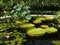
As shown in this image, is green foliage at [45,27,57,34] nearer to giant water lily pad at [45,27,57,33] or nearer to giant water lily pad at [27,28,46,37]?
giant water lily pad at [45,27,57,33]

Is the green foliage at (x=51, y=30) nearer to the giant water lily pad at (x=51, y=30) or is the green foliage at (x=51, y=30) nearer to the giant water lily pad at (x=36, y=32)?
the giant water lily pad at (x=51, y=30)

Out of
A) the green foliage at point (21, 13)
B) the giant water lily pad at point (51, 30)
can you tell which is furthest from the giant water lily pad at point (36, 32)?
the green foliage at point (21, 13)

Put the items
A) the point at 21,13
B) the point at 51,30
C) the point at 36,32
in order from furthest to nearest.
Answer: the point at 21,13
the point at 51,30
the point at 36,32

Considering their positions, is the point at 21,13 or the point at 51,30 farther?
the point at 21,13

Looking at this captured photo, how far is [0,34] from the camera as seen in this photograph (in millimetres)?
5645

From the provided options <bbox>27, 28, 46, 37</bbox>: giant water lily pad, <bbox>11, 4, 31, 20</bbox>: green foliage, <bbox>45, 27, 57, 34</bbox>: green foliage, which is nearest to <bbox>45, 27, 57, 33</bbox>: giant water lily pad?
<bbox>45, 27, 57, 34</bbox>: green foliage

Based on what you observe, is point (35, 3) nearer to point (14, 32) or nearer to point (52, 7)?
point (52, 7)

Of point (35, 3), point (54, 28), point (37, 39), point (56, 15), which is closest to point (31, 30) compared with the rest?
point (37, 39)

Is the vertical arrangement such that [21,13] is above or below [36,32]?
above

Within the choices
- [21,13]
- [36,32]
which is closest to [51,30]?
[36,32]

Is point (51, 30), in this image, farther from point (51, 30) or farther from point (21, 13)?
point (21, 13)

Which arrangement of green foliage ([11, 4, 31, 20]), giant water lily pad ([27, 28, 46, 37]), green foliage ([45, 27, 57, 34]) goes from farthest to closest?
green foliage ([11, 4, 31, 20])
green foliage ([45, 27, 57, 34])
giant water lily pad ([27, 28, 46, 37])

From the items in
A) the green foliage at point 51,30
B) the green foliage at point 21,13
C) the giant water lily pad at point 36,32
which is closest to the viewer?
the giant water lily pad at point 36,32

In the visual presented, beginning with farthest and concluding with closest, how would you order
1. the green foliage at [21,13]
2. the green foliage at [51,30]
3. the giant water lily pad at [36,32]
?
the green foliage at [21,13], the green foliage at [51,30], the giant water lily pad at [36,32]
